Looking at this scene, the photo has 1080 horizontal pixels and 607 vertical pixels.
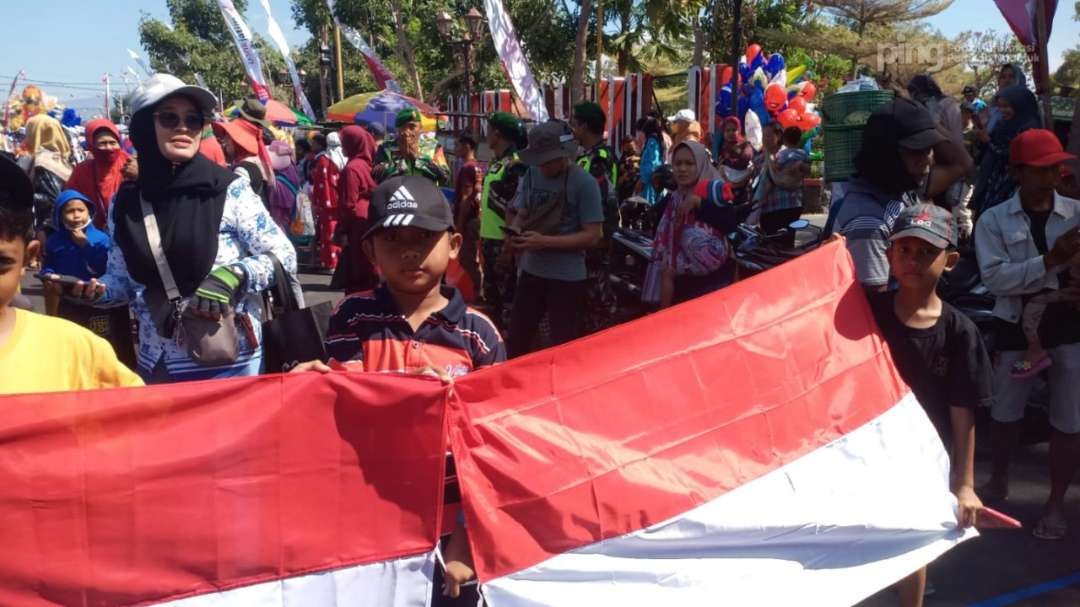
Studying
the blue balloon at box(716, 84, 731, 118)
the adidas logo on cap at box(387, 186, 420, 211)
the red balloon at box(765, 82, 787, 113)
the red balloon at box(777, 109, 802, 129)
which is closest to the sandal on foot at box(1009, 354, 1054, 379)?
the adidas logo on cap at box(387, 186, 420, 211)

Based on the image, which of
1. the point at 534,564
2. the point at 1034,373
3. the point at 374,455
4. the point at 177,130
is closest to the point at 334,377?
the point at 374,455

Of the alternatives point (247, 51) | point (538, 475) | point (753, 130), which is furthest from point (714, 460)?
point (247, 51)

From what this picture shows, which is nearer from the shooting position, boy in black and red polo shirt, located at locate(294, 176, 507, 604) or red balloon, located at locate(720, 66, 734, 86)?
boy in black and red polo shirt, located at locate(294, 176, 507, 604)

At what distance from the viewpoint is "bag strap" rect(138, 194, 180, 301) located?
2998mm

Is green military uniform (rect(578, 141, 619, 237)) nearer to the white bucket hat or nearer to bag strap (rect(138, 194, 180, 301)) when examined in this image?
the white bucket hat

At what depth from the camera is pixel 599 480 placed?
2459 mm

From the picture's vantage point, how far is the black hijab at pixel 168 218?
301 centimetres

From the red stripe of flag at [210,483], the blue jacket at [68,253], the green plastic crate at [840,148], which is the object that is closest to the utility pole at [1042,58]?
the green plastic crate at [840,148]

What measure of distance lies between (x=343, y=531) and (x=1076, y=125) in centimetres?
483

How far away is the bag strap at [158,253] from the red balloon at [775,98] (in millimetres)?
10511

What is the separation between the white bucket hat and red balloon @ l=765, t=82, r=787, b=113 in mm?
10284

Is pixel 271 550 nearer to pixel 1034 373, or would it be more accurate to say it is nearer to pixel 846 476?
pixel 846 476

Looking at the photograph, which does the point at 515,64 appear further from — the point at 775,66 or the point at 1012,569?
the point at 1012,569

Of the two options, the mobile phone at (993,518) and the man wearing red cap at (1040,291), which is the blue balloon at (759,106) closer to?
the man wearing red cap at (1040,291)
